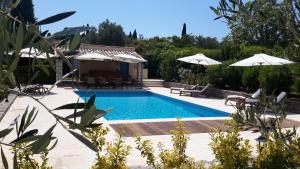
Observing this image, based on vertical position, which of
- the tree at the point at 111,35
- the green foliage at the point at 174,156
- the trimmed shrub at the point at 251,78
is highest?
the tree at the point at 111,35

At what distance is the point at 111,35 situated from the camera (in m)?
44.5

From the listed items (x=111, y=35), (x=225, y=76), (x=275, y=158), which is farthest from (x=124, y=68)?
(x=275, y=158)

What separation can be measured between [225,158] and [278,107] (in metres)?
1.47

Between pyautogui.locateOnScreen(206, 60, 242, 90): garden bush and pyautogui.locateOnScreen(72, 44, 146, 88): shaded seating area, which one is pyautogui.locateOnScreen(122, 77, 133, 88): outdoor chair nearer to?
pyautogui.locateOnScreen(72, 44, 146, 88): shaded seating area

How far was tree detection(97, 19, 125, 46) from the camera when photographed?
44219 millimetres

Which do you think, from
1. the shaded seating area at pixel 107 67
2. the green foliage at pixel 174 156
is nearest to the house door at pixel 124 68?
the shaded seating area at pixel 107 67

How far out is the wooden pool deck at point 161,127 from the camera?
32.5 feet

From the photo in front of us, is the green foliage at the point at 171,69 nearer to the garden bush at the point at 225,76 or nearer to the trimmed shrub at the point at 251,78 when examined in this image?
the garden bush at the point at 225,76

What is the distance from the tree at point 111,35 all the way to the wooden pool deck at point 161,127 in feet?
111

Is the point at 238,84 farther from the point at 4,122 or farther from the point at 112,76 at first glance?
the point at 4,122

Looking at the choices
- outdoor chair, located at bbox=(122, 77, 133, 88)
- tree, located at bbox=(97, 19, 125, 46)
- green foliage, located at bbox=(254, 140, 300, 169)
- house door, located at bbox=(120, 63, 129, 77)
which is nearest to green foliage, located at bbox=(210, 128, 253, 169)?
green foliage, located at bbox=(254, 140, 300, 169)

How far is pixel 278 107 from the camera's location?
2750 millimetres

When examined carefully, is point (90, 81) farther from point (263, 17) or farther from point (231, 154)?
point (263, 17)

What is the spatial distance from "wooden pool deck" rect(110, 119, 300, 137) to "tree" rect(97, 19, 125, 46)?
1332 inches
